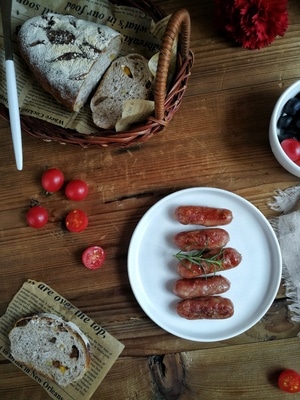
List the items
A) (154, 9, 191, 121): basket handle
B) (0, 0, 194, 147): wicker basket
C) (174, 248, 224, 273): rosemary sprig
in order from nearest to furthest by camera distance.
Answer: (154, 9, 191, 121): basket handle, (0, 0, 194, 147): wicker basket, (174, 248, 224, 273): rosemary sprig

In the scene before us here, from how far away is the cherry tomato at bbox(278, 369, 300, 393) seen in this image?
126cm

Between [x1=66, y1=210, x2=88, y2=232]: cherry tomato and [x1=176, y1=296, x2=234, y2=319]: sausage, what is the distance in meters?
0.34

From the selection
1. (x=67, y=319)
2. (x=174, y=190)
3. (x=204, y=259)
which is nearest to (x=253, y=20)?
(x=174, y=190)

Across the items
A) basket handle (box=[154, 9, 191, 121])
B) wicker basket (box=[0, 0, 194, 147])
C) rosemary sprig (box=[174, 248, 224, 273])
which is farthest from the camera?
rosemary sprig (box=[174, 248, 224, 273])

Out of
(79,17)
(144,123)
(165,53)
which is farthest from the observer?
(79,17)

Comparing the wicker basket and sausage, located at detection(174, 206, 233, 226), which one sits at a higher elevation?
the wicker basket

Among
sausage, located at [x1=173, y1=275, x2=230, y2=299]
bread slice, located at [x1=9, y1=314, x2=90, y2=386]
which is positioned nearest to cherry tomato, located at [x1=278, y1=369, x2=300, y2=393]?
sausage, located at [x1=173, y1=275, x2=230, y2=299]


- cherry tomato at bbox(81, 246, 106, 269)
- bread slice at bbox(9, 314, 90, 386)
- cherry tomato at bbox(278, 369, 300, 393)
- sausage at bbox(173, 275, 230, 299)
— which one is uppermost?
sausage at bbox(173, 275, 230, 299)

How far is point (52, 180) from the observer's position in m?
1.29

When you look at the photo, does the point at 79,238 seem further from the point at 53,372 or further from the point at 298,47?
the point at 298,47

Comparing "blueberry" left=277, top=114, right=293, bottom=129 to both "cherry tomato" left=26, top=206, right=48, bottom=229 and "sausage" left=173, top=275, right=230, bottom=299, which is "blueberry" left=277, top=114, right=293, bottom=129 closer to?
"sausage" left=173, top=275, right=230, bottom=299

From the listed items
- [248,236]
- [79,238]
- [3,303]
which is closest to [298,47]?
[248,236]

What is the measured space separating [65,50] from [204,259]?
2.05 feet

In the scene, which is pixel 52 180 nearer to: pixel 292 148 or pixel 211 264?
pixel 211 264
